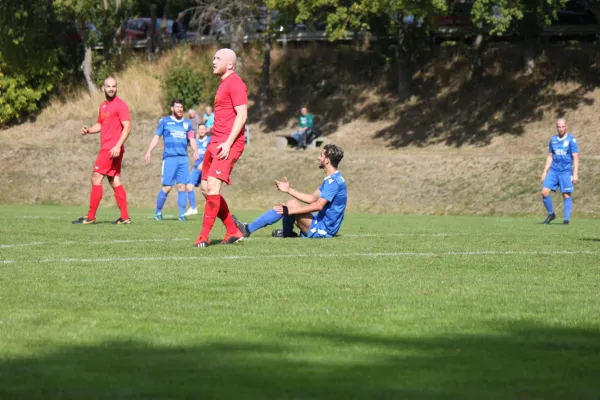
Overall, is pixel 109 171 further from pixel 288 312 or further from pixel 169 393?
pixel 169 393

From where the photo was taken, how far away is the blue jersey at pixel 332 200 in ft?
48.8

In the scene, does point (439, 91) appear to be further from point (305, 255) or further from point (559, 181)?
point (305, 255)

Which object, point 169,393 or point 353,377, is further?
point 353,377

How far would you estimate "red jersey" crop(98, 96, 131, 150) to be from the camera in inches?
725

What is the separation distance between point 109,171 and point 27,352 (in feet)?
41.3

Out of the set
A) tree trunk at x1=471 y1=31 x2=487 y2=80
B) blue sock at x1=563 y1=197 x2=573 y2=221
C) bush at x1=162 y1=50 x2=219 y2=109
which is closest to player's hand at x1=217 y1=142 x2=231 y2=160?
blue sock at x1=563 y1=197 x2=573 y2=221

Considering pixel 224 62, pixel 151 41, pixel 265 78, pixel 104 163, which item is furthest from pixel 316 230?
pixel 151 41

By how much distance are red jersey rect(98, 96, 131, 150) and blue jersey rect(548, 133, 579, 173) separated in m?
9.12

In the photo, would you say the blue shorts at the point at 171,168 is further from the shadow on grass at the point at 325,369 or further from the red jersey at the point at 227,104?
the shadow on grass at the point at 325,369

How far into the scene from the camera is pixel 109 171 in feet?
60.7

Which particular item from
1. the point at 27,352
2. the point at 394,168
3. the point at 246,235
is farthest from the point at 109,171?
the point at 394,168

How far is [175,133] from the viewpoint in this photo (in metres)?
22.6

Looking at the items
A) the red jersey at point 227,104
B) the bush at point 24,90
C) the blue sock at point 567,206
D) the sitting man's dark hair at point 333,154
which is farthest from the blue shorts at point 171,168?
the bush at point 24,90

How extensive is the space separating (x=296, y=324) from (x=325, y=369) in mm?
1431
